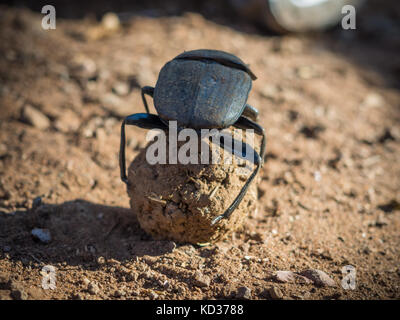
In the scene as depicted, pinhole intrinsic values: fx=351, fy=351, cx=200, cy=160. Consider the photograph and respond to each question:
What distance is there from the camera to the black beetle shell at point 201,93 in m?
1.92

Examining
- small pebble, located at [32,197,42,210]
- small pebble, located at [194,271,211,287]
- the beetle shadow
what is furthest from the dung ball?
small pebble, located at [32,197,42,210]

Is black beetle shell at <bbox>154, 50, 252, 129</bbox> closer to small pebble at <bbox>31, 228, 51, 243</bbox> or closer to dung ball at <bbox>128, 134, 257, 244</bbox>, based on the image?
dung ball at <bbox>128, 134, 257, 244</bbox>

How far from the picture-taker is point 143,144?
136 inches

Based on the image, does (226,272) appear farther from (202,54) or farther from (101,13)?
(101,13)

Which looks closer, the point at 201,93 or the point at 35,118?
the point at 201,93

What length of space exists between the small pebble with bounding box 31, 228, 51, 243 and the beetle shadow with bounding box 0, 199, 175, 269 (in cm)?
3

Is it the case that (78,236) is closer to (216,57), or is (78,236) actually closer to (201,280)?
(201,280)

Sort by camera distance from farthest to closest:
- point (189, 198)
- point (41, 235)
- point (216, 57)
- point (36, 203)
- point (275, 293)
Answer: point (36, 203) → point (41, 235) → point (216, 57) → point (189, 198) → point (275, 293)

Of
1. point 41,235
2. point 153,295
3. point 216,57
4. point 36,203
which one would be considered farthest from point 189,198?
point 36,203

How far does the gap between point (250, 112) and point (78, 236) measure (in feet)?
4.65

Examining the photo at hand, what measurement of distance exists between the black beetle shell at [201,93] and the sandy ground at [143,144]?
0.83 metres

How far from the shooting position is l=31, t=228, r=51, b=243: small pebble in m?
2.32

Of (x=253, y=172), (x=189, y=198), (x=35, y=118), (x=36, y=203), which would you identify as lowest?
(x=36, y=203)

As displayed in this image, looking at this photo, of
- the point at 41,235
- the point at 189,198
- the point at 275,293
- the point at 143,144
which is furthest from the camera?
the point at 143,144
